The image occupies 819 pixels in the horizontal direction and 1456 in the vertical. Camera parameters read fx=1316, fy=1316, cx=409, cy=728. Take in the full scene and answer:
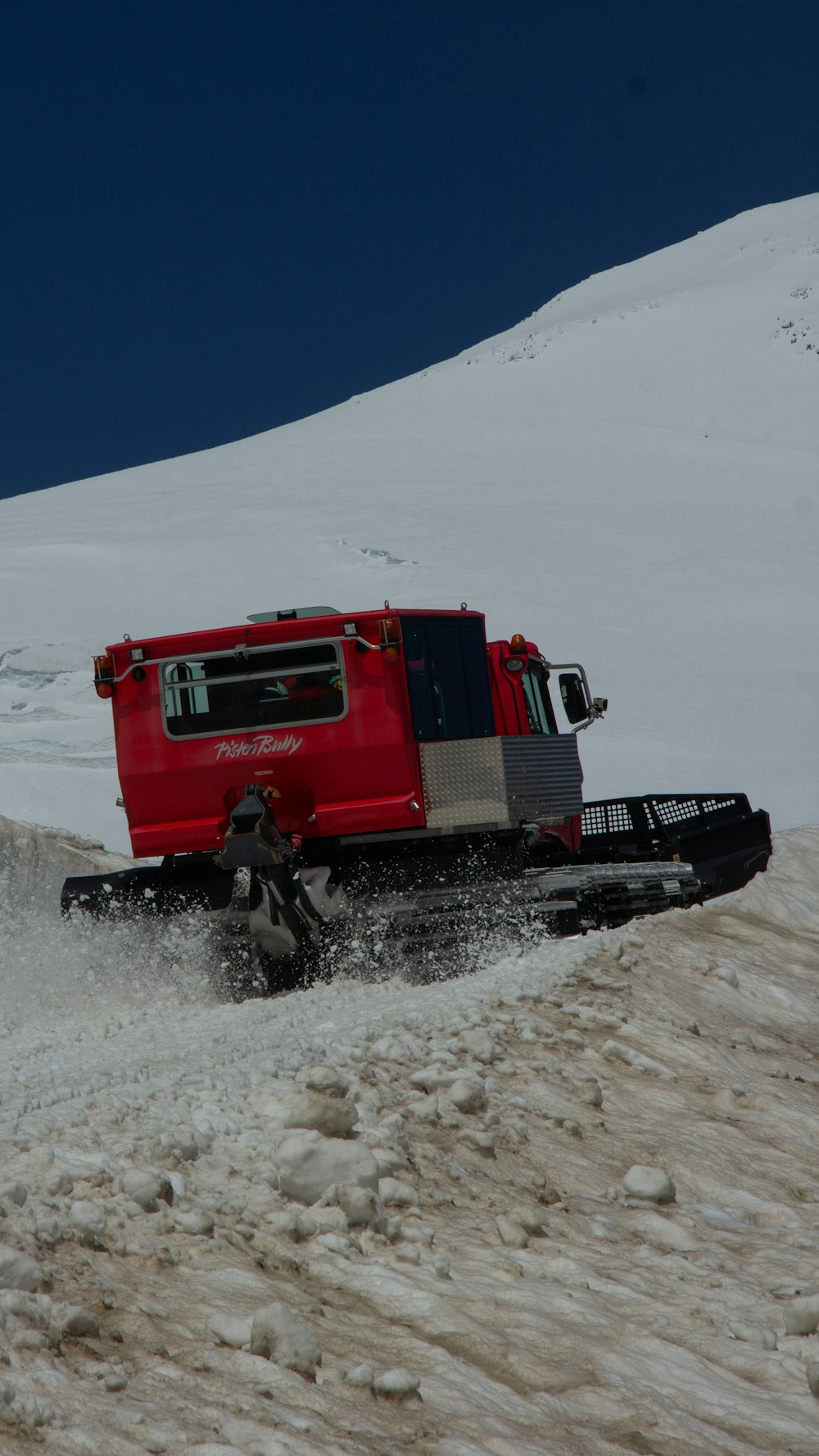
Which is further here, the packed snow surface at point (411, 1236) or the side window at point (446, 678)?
the side window at point (446, 678)

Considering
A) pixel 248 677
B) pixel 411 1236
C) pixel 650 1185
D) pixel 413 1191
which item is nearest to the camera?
pixel 411 1236

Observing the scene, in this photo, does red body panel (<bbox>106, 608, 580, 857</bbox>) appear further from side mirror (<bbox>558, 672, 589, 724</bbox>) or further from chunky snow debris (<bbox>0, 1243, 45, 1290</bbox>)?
chunky snow debris (<bbox>0, 1243, 45, 1290</bbox>)

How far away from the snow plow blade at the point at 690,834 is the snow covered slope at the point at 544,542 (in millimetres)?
6879

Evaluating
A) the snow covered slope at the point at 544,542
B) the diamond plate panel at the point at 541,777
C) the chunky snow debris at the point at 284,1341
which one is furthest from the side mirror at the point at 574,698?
the snow covered slope at the point at 544,542

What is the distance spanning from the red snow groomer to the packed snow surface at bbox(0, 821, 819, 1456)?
1741 mm

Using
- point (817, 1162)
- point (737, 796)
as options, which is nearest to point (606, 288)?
point (737, 796)

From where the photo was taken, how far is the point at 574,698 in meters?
10.2

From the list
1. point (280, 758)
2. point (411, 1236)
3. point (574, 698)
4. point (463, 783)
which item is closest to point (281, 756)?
point (280, 758)

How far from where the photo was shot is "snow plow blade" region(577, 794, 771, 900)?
1062 centimetres

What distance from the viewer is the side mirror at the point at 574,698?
10.2 m

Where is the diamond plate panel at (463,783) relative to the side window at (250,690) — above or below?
below

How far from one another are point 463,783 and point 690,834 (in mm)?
2893

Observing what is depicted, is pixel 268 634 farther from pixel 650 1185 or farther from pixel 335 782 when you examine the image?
pixel 650 1185

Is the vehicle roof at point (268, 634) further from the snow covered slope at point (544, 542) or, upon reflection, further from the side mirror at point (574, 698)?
the snow covered slope at point (544, 542)
